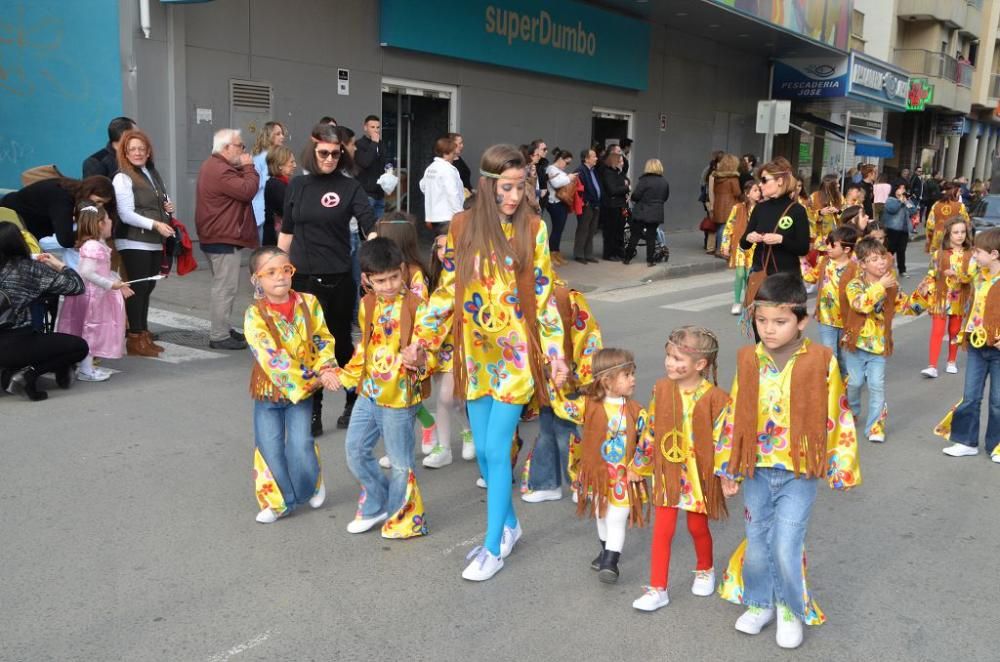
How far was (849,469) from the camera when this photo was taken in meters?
3.57

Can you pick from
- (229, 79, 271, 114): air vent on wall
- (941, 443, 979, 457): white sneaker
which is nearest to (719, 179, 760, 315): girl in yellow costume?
(941, 443, 979, 457): white sneaker

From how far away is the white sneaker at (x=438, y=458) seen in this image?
18.7 ft

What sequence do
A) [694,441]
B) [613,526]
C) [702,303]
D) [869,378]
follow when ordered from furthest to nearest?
[702,303]
[869,378]
[613,526]
[694,441]

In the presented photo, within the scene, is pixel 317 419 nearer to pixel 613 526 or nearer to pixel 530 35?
pixel 613 526

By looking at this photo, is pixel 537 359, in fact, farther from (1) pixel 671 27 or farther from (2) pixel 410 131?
(1) pixel 671 27

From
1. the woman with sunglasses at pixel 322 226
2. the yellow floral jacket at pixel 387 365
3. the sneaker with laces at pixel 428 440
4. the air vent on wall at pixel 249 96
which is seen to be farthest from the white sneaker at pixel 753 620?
the air vent on wall at pixel 249 96

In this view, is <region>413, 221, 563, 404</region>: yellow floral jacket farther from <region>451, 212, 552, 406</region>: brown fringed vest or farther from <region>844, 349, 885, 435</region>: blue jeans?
<region>844, 349, 885, 435</region>: blue jeans

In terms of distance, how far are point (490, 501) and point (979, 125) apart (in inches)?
2067

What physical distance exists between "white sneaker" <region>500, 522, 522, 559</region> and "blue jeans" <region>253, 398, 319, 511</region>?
1.08 meters

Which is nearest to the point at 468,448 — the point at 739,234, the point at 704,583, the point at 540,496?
the point at 540,496

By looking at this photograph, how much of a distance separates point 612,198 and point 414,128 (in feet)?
12.0

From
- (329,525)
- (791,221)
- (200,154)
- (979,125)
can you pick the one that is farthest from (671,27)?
(979,125)

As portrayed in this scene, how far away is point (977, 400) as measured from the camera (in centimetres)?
615

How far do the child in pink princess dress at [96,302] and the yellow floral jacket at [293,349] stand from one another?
134 inches
